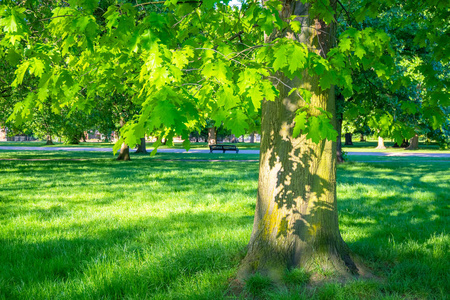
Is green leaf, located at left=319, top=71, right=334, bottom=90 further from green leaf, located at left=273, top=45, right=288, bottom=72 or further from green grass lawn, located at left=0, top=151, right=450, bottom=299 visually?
green grass lawn, located at left=0, top=151, right=450, bottom=299

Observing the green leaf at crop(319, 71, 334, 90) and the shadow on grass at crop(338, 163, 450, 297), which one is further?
the shadow on grass at crop(338, 163, 450, 297)

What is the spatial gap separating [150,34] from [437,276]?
361cm

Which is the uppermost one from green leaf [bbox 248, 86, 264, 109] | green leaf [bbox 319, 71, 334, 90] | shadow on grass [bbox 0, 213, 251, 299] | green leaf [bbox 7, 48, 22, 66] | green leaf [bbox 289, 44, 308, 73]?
green leaf [bbox 7, 48, 22, 66]

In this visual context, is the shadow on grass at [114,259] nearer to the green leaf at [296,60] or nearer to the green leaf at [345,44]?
the green leaf at [296,60]

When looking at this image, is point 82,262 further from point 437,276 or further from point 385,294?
point 437,276

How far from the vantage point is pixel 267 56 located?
280 cm

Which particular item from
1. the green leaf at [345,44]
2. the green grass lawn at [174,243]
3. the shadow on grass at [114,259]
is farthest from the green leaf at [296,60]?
the shadow on grass at [114,259]

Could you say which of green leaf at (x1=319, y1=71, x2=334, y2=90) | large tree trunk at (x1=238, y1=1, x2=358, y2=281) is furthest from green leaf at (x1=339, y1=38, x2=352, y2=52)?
large tree trunk at (x1=238, y1=1, x2=358, y2=281)

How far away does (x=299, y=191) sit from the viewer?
11.4ft

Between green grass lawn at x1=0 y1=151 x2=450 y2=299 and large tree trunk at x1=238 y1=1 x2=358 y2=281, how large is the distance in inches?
12.3

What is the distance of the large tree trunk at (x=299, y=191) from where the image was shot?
11.3ft

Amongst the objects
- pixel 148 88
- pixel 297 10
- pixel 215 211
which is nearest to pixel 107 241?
pixel 215 211

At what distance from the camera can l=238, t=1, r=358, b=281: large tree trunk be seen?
3.43 m

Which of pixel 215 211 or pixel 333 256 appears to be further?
pixel 215 211
